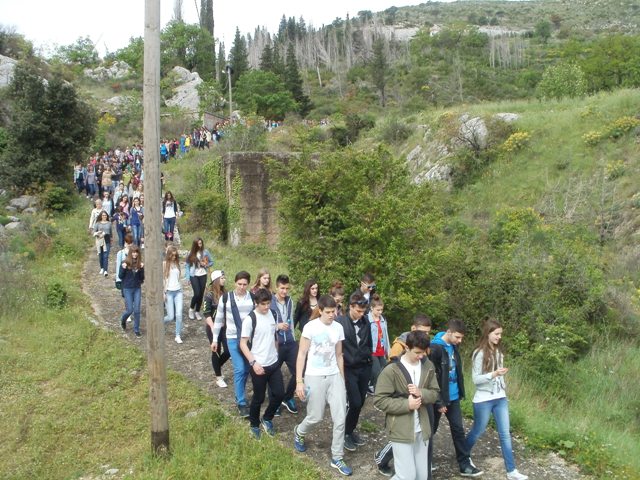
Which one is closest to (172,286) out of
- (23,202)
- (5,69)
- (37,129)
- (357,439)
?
(357,439)

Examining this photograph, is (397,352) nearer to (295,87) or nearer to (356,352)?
(356,352)

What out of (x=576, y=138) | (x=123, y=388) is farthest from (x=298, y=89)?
(x=123, y=388)

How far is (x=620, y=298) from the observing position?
11750 millimetres

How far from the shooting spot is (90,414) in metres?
7.18

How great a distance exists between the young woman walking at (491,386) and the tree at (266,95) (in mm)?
44304

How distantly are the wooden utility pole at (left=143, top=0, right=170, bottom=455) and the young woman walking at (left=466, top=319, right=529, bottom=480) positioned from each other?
2.93 m

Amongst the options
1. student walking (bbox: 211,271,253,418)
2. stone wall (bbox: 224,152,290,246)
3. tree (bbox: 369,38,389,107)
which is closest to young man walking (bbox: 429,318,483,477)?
student walking (bbox: 211,271,253,418)

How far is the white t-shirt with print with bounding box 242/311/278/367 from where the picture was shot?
5.94m

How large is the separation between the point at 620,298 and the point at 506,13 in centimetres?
11684

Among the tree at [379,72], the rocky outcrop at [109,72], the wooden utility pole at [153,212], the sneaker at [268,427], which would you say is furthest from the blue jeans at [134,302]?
the tree at [379,72]

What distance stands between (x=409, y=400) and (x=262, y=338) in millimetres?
1850

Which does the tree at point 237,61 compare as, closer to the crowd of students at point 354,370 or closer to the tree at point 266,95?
the tree at point 266,95

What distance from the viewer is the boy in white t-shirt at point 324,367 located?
17.7ft

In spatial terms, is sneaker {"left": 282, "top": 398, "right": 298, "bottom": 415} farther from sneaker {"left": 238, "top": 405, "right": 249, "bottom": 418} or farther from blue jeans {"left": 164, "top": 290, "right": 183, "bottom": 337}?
blue jeans {"left": 164, "top": 290, "right": 183, "bottom": 337}
